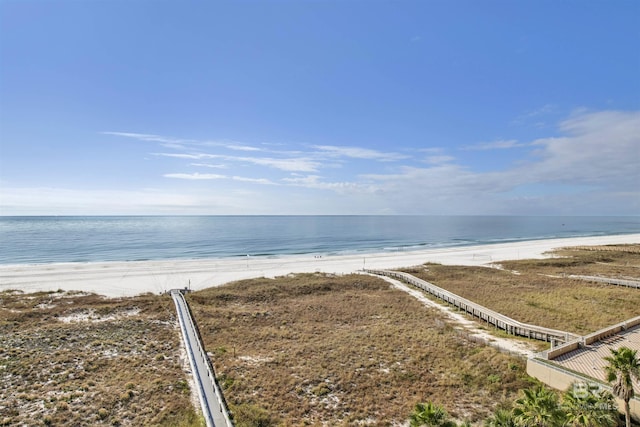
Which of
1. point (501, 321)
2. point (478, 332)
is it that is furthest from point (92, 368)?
point (501, 321)

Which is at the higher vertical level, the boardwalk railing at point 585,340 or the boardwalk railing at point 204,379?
the boardwalk railing at point 585,340

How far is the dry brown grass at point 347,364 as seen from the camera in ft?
58.9

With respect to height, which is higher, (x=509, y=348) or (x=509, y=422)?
(x=509, y=422)

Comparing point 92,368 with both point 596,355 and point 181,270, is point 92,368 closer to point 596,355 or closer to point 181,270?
point 596,355

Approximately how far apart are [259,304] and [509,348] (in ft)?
91.3

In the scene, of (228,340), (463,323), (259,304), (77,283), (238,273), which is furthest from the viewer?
(238,273)

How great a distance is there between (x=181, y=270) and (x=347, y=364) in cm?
5129

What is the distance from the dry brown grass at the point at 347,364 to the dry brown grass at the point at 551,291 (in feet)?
31.1

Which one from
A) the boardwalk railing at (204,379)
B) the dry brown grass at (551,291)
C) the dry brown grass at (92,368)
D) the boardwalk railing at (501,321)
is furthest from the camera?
the dry brown grass at (551,291)

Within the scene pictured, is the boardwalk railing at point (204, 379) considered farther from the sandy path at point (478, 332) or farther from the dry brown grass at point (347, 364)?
the sandy path at point (478, 332)

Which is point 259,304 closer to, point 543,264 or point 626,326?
point 626,326

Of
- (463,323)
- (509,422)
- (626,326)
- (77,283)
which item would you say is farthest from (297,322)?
(77,283)

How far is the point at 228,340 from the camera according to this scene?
2814 cm

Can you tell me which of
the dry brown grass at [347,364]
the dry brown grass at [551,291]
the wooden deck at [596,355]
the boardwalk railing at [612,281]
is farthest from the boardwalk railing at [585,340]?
the boardwalk railing at [612,281]
